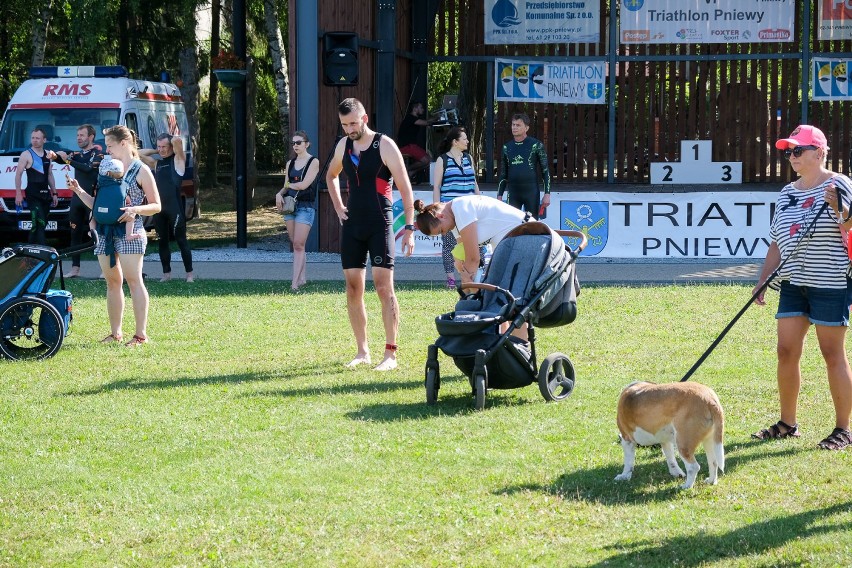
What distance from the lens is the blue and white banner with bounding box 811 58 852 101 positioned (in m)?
21.2

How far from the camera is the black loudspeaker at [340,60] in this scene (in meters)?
16.0

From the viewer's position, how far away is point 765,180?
71.6ft

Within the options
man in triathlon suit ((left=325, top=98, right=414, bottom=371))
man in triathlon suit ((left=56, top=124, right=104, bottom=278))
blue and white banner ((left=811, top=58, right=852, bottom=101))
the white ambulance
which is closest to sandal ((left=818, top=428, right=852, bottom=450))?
man in triathlon suit ((left=325, top=98, right=414, bottom=371))

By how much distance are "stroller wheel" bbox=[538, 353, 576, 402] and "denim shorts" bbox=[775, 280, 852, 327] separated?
1.62 m

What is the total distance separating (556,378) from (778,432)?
1542 millimetres

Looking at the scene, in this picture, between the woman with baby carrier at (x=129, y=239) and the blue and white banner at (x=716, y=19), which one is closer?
the woman with baby carrier at (x=129, y=239)

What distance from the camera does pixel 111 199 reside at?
9.92 meters

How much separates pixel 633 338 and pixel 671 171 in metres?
11.5

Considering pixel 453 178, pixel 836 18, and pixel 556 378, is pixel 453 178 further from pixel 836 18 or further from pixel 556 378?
pixel 836 18

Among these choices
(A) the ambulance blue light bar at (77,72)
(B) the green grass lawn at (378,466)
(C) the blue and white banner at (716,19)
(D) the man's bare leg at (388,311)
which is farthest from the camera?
(C) the blue and white banner at (716,19)

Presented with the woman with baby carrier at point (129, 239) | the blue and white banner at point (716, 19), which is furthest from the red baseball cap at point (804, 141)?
the blue and white banner at point (716, 19)

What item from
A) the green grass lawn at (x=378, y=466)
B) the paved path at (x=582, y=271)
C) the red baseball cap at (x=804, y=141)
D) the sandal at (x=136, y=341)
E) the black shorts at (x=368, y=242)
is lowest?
the green grass lawn at (x=378, y=466)

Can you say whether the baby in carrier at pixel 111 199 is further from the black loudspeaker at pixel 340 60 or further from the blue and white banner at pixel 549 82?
the blue and white banner at pixel 549 82

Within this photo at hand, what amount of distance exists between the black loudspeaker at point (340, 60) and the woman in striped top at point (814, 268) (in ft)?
32.7
